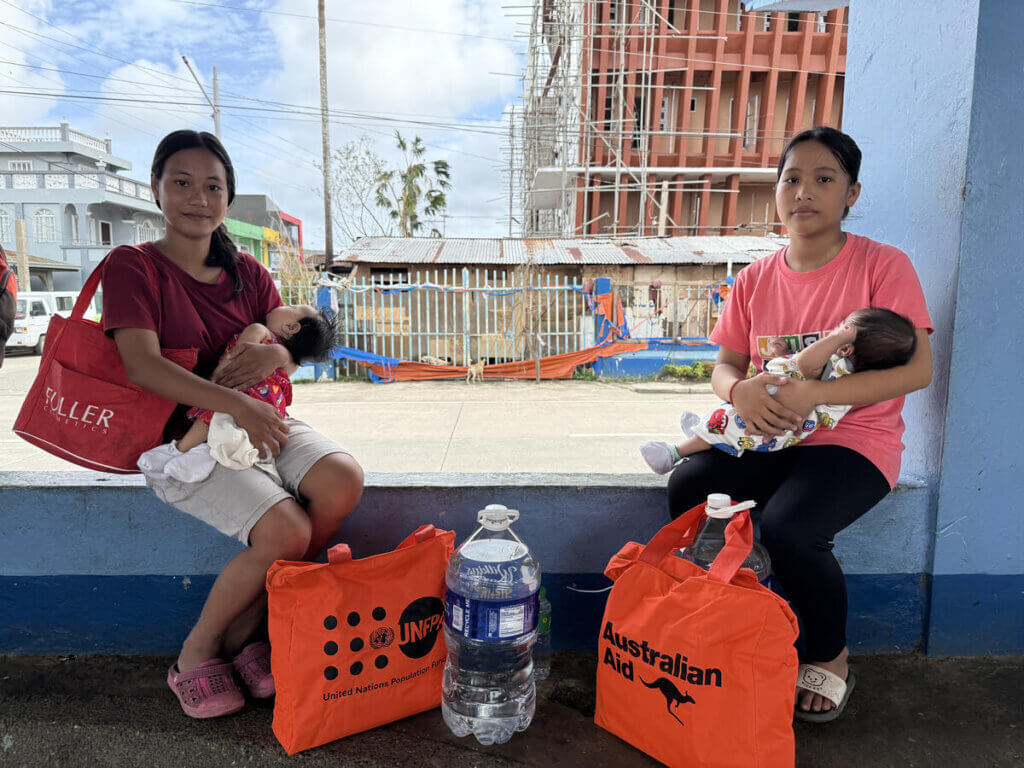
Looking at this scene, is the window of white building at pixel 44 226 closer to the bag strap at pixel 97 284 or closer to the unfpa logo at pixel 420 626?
the bag strap at pixel 97 284

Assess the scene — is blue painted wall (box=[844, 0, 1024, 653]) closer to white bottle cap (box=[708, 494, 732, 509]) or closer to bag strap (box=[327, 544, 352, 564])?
white bottle cap (box=[708, 494, 732, 509])

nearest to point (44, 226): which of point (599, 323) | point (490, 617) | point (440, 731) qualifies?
point (599, 323)

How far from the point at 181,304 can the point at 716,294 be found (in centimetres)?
1303

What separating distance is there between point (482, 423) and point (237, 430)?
6.66 meters

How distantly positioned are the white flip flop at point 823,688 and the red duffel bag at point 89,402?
1986 millimetres

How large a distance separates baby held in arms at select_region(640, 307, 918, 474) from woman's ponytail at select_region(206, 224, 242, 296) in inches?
60.8

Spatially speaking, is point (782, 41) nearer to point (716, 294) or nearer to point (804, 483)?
point (716, 294)

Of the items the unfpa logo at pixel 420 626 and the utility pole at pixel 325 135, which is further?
the utility pole at pixel 325 135

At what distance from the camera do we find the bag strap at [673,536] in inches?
71.2

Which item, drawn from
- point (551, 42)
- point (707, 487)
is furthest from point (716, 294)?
point (551, 42)

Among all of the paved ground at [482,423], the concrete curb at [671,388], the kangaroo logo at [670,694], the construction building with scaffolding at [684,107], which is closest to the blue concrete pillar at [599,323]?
the paved ground at [482,423]

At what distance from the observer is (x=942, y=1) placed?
6.82 ft

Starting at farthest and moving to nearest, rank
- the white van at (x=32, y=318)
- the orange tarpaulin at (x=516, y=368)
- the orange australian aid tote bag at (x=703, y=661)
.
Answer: the white van at (x=32, y=318) < the orange tarpaulin at (x=516, y=368) < the orange australian aid tote bag at (x=703, y=661)

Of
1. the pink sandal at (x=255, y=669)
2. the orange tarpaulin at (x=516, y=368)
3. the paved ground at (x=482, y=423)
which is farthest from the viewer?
the orange tarpaulin at (x=516, y=368)
